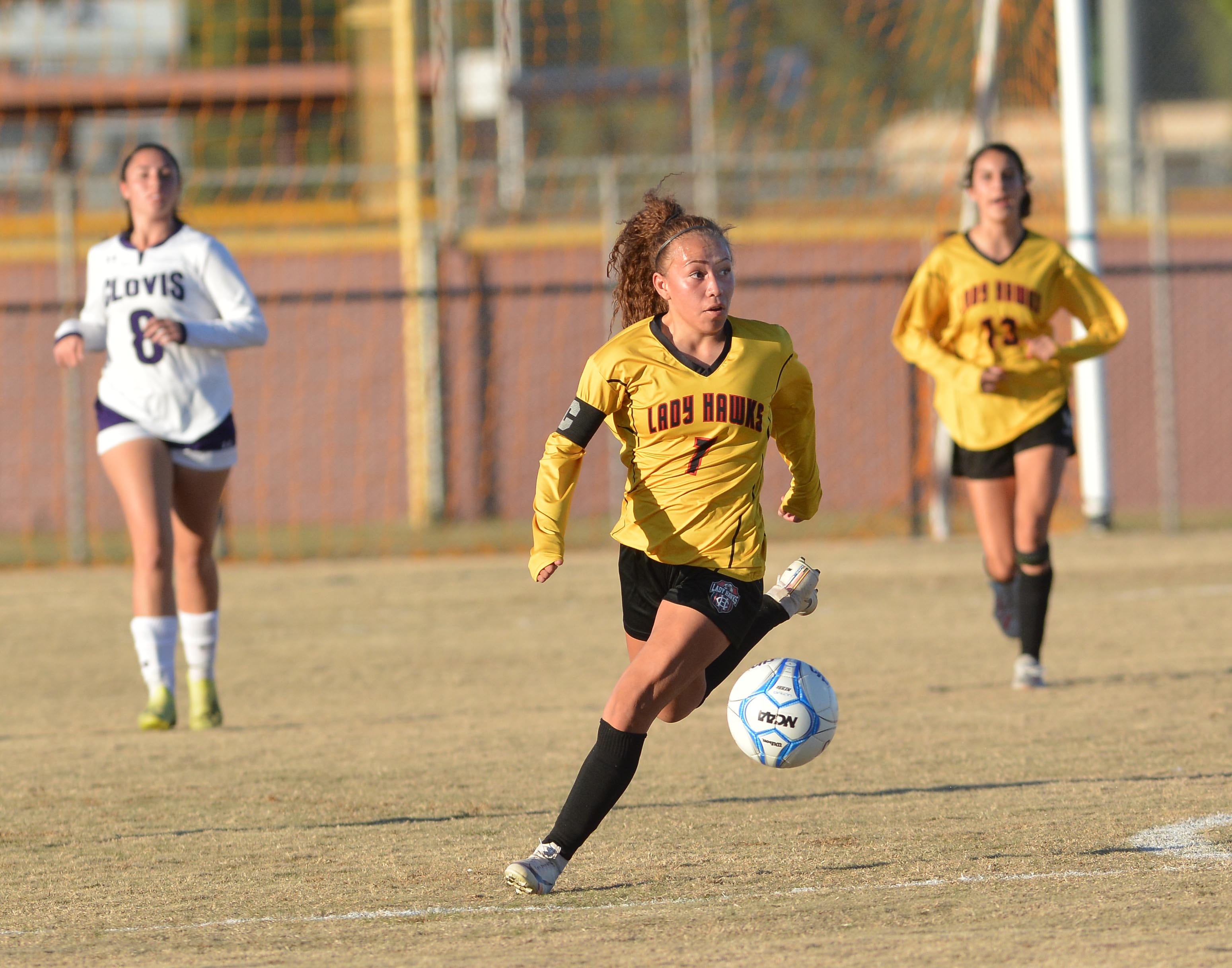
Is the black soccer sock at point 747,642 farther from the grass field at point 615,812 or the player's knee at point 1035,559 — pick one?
the player's knee at point 1035,559

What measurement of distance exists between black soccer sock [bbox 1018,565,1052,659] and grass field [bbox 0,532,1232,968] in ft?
0.88

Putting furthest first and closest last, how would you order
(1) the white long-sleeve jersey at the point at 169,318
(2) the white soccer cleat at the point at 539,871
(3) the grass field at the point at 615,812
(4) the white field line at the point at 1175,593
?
(4) the white field line at the point at 1175,593 < (1) the white long-sleeve jersey at the point at 169,318 < (2) the white soccer cleat at the point at 539,871 < (3) the grass field at the point at 615,812

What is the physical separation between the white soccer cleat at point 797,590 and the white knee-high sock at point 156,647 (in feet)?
9.80

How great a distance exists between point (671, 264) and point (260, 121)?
2099 centimetres

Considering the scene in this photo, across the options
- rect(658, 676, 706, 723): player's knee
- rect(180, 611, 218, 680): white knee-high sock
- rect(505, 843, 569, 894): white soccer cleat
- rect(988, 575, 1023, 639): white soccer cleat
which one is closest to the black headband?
rect(658, 676, 706, 723): player's knee

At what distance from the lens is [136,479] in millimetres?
6883

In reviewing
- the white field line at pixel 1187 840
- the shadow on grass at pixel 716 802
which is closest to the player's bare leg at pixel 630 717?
the shadow on grass at pixel 716 802

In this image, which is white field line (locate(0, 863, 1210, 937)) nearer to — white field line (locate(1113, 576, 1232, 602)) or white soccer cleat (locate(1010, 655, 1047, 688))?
white soccer cleat (locate(1010, 655, 1047, 688))

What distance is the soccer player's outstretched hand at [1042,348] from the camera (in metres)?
7.75

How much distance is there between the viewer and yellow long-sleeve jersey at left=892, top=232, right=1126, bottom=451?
7.74 metres

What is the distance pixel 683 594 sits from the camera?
4645 millimetres

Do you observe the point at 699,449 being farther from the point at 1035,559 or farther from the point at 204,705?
the point at 1035,559

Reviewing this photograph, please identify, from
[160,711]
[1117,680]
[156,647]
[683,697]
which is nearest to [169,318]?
[156,647]

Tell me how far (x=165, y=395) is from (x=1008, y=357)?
3.46 metres
